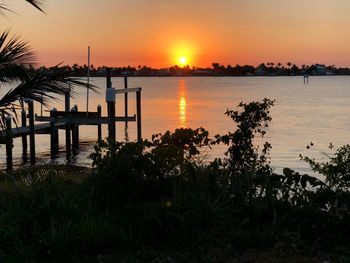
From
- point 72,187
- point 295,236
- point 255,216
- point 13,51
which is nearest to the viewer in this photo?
point 295,236

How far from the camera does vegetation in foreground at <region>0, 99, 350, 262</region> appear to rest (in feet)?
19.3

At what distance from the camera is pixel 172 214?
20.9 feet

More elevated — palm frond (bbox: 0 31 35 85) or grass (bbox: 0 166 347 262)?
palm frond (bbox: 0 31 35 85)

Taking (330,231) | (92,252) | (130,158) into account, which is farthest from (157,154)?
(330,231)

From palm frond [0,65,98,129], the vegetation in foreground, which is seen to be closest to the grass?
the vegetation in foreground

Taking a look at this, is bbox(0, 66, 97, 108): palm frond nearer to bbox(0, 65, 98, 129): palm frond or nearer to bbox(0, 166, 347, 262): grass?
bbox(0, 65, 98, 129): palm frond

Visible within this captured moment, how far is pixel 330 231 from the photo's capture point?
21.3ft

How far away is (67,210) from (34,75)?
283 centimetres

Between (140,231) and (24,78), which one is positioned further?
(24,78)

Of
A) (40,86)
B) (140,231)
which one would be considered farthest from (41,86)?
A: (140,231)

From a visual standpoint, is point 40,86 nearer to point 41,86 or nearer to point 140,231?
point 41,86

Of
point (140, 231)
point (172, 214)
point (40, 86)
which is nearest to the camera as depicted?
point (140, 231)

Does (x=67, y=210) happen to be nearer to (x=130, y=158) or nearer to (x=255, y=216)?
(x=130, y=158)

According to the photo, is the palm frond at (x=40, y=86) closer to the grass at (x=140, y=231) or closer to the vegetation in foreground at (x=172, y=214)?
the vegetation in foreground at (x=172, y=214)
